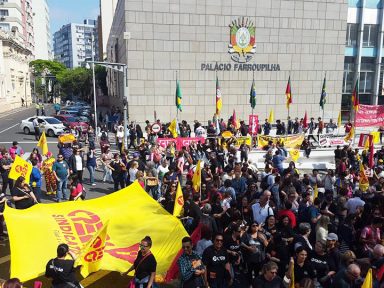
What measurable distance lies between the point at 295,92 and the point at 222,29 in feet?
30.0

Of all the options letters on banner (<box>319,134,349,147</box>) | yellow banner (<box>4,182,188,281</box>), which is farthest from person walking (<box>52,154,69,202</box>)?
letters on banner (<box>319,134,349,147</box>)

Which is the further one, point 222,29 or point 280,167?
point 222,29

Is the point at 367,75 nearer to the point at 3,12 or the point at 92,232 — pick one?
the point at 92,232

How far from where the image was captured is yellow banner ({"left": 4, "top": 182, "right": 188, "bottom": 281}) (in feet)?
20.9

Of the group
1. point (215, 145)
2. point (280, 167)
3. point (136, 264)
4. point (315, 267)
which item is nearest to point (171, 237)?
point (136, 264)

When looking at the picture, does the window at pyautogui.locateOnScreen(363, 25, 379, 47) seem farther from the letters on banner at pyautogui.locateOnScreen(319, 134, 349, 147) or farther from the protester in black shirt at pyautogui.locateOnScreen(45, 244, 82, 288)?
the protester in black shirt at pyautogui.locateOnScreen(45, 244, 82, 288)

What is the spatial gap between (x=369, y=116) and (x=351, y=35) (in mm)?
26149

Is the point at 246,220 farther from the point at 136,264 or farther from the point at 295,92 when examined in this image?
the point at 295,92

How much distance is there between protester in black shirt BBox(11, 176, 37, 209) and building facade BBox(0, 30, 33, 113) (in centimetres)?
5580

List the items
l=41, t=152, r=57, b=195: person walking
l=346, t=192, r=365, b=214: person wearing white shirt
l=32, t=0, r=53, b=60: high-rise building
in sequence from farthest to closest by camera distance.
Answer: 1. l=32, t=0, r=53, b=60: high-rise building
2. l=41, t=152, r=57, b=195: person walking
3. l=346, t=192, r=365, b=214: person wearing white shirt

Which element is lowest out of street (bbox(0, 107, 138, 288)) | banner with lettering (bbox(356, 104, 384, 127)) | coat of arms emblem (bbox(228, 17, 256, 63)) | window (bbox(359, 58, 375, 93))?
street (bbox(0, 107, 138, 288))

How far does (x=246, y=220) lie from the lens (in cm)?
846

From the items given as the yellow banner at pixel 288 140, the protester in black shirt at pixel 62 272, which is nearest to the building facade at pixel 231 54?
the yellow banner at pixel 288 140

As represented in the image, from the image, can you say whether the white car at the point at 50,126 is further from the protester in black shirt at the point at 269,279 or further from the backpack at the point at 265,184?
the protester in black shirt at the point at 269,279
